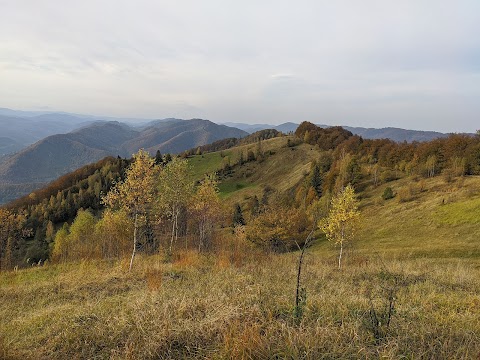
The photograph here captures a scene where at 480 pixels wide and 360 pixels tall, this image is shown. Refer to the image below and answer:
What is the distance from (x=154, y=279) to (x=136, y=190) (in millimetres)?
7745

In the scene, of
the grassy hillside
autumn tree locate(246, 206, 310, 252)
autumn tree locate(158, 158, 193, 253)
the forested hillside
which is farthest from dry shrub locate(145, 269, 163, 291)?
autumn tree locate(246, 206, 310, 252)

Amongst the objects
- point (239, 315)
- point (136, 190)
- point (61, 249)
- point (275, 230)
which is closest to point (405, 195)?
point (275, 230)

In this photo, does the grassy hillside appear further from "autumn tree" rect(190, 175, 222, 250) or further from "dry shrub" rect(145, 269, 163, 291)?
"autumn tree" rect(190, 175, 222, 250)

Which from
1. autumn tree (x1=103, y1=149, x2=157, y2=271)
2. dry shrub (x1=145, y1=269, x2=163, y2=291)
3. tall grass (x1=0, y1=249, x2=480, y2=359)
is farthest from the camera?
autumn tree (x1=103, y1=149, x2=157, y2=271)

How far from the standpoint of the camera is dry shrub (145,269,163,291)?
9102mm

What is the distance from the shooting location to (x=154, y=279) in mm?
10125

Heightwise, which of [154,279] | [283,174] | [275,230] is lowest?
[275,230]

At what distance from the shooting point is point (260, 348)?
14.7 feet

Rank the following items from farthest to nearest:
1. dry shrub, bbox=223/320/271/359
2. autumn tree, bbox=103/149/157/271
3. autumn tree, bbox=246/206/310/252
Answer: autumn tree, bbox=246/206/310/252, autumn tree, bbox=103/149/157/271, dry shrub, bbox=223/320/271/359

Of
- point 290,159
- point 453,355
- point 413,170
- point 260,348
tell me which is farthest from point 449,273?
point 290,159

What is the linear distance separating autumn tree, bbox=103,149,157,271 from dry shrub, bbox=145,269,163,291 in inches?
215

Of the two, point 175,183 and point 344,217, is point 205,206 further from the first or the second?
point 344,217

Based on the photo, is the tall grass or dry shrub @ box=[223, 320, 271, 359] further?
the tall grass

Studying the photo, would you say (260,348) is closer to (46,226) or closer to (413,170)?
(413,170)
